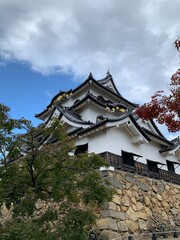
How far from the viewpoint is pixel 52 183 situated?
6.37 m

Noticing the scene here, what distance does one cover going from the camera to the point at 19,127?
650 centimetres

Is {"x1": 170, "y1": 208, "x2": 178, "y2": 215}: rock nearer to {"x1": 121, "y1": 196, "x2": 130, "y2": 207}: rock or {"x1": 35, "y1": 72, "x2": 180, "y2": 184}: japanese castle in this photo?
{"x1": 35, "y1": 72, "x2": 180, "y2": 184}: japanese castle

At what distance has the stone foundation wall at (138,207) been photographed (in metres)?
10.9

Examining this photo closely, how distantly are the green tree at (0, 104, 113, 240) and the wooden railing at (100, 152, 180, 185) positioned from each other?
5455 millimetres

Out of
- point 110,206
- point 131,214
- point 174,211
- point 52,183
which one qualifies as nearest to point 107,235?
point 110,206

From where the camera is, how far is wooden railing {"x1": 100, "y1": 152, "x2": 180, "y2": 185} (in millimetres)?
12411

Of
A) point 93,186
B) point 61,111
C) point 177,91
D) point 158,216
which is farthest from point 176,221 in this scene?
point 177,91

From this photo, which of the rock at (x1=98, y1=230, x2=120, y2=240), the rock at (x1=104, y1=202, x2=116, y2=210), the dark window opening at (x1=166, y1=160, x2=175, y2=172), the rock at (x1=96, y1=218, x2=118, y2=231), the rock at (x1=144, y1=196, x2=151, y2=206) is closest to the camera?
the rock at (x1=98, y1=230, x2=120, y2=240)

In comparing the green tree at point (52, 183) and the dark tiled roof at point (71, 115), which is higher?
the dark tiled roof at point (71, 115)

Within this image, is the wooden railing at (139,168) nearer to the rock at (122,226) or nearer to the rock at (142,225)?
the rock at (142,225)


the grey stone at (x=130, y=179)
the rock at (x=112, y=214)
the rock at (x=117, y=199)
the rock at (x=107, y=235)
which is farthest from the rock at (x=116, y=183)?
the rock at (x=107, y=235)

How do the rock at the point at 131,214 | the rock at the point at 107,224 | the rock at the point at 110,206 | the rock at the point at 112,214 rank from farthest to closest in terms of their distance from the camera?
1. the rock at the point at 131,214
2. the rock at the point at 110,206
3. the rock at the point at 112,214
4. the rock at the point at 107,224

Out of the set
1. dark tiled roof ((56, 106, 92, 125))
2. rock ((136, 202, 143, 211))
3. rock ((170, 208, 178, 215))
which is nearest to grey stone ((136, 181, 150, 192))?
rock ((136, 202, 143, 211))

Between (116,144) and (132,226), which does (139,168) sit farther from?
(132,226)
